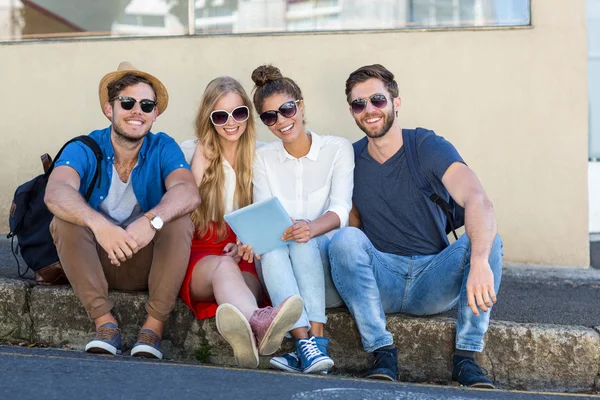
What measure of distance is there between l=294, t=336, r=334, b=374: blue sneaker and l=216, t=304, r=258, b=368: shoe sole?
210 mm

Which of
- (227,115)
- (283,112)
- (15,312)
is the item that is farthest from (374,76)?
(15,312)

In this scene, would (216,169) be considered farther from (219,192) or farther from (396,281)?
(396,281)

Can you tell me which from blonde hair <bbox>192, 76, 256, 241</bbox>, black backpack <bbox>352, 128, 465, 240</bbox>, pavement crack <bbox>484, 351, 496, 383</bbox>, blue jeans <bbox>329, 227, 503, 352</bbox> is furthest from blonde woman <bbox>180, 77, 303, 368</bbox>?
pavement crack <bbox>484, 351, 496, 383</bbox>

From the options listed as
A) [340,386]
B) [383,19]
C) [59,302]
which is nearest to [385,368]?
[340,386]

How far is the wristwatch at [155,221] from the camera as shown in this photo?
3.45 m

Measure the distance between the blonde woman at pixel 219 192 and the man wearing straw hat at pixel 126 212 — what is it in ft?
0.45

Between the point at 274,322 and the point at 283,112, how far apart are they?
1.13 m

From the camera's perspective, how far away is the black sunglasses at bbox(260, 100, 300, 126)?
371 centimetres

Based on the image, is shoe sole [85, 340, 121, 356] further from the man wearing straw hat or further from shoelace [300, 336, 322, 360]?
shoelace [300, 336, 322, 360]

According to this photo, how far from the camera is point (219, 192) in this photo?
151 inches

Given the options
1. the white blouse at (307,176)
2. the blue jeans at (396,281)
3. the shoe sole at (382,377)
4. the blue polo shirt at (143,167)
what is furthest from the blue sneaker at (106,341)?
the shoe sole at (382,377)

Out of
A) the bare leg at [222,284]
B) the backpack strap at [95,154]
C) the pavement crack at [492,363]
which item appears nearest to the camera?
the bare leg at [222,284]

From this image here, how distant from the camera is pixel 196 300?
3678 mm

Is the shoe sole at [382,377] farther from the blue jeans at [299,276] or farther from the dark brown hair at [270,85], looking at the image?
the dark brown hair at [270,85]
